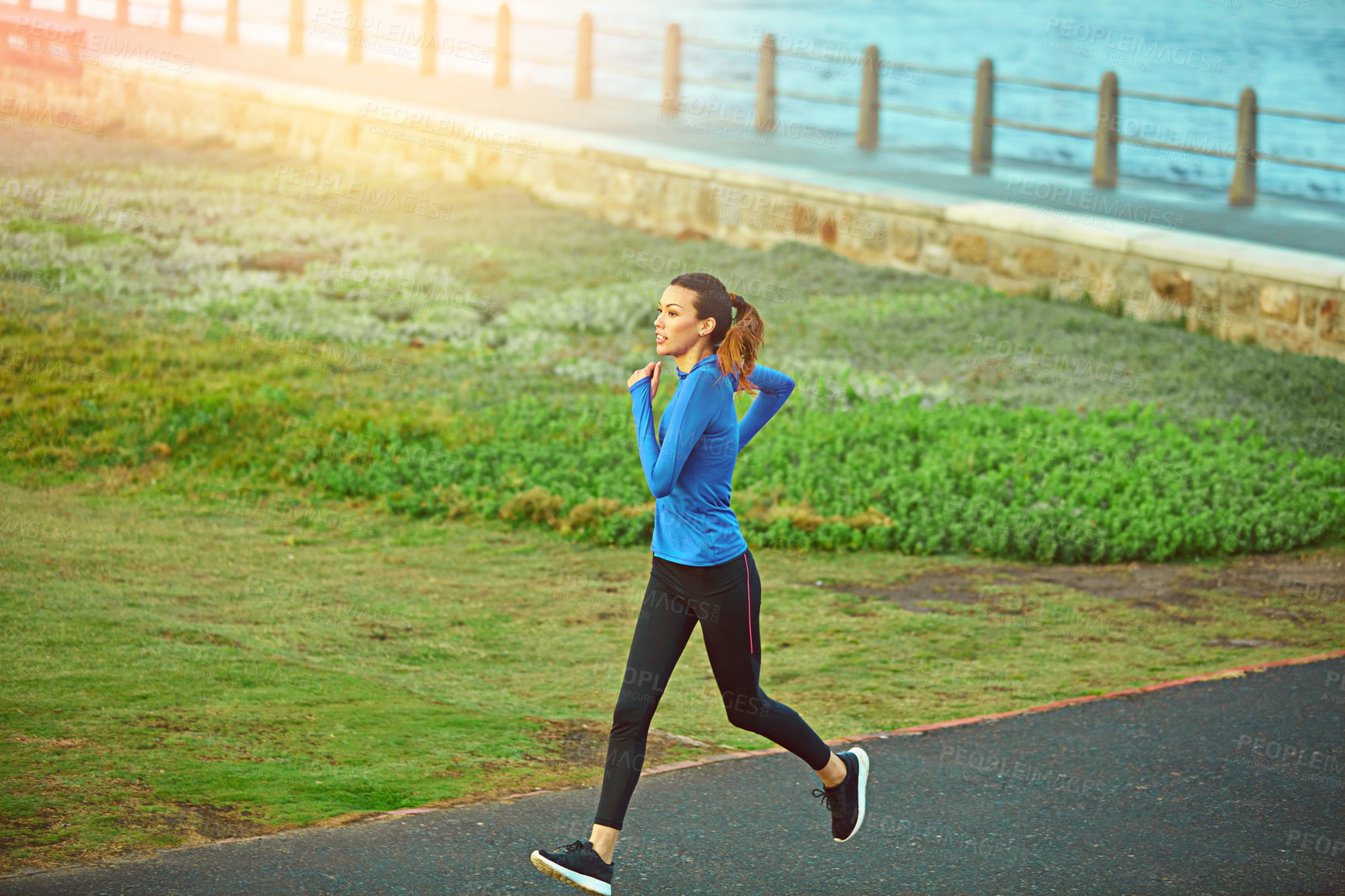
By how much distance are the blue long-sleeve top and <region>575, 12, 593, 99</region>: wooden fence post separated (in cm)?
2126

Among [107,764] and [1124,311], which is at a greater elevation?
[1124,311]

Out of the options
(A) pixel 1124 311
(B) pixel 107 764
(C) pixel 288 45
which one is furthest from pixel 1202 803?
(C) pixel 288 45

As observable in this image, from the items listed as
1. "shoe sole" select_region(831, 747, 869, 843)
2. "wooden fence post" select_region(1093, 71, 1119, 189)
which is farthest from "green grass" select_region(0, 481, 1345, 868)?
"wooden fence post" select_region(1093, 71, 1119, 189)

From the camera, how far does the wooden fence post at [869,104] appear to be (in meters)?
20.1

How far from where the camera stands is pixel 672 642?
419 cm

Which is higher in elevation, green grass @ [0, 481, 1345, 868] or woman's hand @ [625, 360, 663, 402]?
woman's hand @ [625, 360, 663, 402]

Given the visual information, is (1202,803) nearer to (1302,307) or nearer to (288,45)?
(1302,307)

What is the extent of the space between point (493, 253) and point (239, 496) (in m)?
7.92

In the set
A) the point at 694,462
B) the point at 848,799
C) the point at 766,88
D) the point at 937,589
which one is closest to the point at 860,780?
the point at 848,799

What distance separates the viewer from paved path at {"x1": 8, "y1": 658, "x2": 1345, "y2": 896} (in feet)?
13.9

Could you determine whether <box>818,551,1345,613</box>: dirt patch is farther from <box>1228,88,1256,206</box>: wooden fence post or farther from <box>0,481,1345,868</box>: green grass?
<box>1228,88,1256,206</box>: wooden fence post

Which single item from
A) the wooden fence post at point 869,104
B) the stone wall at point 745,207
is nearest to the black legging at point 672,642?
the stone wall at point 745,207

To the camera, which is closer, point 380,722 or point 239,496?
point 380,722

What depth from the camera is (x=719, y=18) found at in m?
102
